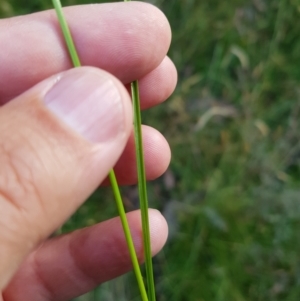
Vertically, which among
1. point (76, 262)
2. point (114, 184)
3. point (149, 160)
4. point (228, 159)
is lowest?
point (228, 159)

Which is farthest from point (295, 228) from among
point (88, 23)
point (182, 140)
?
point (88, 23)

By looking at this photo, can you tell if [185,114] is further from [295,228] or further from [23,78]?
[23,78]

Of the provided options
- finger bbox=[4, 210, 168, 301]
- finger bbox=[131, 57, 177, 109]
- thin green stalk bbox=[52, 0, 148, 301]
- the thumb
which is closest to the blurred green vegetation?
finger bbox=[4, 210, 168, 301]

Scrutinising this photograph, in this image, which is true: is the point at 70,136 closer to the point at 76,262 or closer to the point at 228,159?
the point at 76,262

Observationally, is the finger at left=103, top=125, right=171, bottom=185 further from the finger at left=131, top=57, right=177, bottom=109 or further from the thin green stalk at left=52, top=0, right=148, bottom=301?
the thin green stalk at left=52, top=0, right=148, bottom=301

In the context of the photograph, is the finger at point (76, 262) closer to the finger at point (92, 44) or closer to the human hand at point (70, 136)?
the human hand at point (70, 136)

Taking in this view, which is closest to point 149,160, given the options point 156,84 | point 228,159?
point 156,84

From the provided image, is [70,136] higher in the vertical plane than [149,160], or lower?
higher
